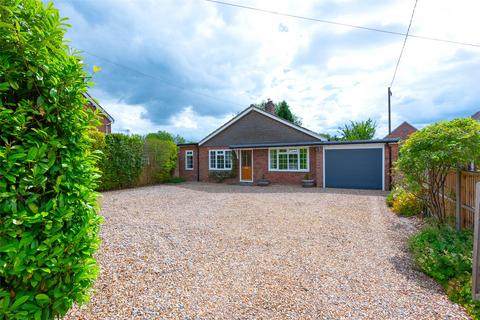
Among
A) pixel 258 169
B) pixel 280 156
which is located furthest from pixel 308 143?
pixel 258 169

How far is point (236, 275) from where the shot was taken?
3.15 meters

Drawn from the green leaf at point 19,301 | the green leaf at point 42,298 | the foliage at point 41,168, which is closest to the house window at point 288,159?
the foliage at point 41,168

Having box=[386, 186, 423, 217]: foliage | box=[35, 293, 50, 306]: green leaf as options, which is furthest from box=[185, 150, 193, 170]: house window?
box=[35, 293, 50, 306]: green leaf

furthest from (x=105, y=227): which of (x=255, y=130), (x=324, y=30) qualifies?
(x=255, y=130)

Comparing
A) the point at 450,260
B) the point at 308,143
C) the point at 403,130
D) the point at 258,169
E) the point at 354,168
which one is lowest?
the point at 450,260

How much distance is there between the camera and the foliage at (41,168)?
1.46 meters

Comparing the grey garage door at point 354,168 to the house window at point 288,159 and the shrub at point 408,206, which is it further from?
the shrub at point 408,206

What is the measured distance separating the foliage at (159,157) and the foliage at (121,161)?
874 millimetres

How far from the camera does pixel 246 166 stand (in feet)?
51.6

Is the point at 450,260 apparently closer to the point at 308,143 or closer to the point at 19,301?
the point at 19,301

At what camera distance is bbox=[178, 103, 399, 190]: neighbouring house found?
39.2ft

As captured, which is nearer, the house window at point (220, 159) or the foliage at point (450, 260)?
the foliage at point (450, 260)

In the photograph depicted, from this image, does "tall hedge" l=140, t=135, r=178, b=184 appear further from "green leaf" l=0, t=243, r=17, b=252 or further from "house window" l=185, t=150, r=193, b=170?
"green leaf" l=0, t=243, r=17, b=252

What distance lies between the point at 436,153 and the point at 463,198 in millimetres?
1186
